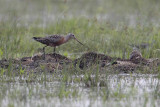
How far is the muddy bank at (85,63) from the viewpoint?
8.04 metres

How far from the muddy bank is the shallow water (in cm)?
89

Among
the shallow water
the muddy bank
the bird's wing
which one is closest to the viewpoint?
the shallow water

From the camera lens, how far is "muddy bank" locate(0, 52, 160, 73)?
8039mm

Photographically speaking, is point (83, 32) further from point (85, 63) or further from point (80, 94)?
point (80, 94)

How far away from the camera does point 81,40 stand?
31.2 ft

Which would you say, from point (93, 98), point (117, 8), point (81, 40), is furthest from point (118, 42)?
point (117, 8)

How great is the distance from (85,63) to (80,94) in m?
2.15

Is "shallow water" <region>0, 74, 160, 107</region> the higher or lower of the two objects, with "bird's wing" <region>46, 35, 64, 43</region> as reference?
lower

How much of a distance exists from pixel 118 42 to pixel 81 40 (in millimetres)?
1143

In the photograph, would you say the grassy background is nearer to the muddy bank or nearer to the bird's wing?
the bird's wing

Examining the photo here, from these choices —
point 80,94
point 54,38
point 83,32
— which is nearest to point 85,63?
point 54,38

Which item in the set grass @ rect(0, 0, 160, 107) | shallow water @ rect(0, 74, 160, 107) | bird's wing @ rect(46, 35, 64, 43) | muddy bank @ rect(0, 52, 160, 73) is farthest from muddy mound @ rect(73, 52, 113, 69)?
shallow water @ rect(0, 74, 160, 107)

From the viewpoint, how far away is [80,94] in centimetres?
619

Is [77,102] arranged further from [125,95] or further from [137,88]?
[137,88]
